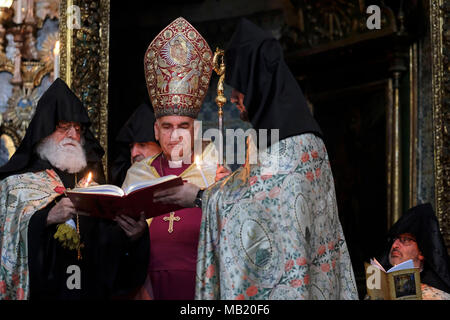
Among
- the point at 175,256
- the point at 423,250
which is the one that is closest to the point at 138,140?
the point at 175,256

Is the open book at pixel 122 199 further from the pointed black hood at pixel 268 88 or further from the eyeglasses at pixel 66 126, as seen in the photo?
the eyeglasses at pixel 66 126

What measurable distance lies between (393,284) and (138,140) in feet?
9.38

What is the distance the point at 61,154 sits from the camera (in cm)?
574

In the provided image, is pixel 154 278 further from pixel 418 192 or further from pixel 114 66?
pixel 114 66

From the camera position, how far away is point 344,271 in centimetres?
470

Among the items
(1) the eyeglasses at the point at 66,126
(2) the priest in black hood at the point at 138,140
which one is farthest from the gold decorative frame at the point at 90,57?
(1) the eyeglasses at the point at 66,126

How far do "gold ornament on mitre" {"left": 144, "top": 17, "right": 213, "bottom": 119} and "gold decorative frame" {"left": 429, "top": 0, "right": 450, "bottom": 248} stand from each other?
2461mm

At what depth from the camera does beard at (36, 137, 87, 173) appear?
5742 millimetres

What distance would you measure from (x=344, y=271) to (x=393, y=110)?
369cm

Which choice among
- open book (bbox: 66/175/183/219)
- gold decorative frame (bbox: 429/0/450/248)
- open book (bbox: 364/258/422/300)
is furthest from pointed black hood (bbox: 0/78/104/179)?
gold decorative frame (bbox: 429/0/450/248)

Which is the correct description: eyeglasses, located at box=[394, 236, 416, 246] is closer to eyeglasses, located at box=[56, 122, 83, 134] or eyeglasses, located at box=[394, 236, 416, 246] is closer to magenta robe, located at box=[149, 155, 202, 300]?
magenta robe, located at box=[149, 155, 202, 300]

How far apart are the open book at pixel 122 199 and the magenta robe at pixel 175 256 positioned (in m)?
0.52

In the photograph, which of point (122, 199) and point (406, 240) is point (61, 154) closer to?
point (122, 199)
